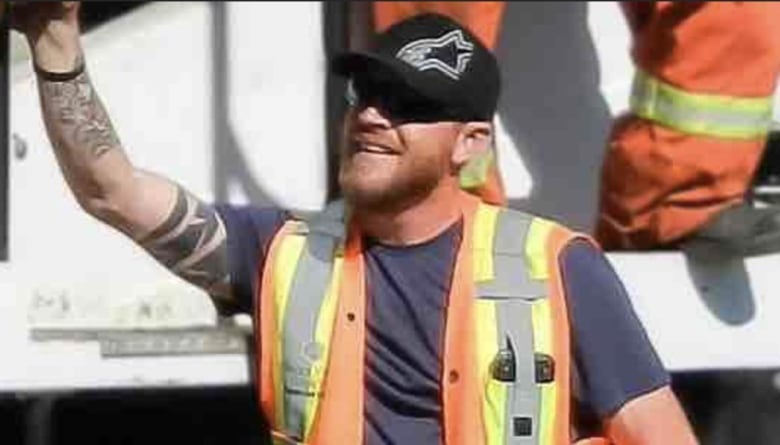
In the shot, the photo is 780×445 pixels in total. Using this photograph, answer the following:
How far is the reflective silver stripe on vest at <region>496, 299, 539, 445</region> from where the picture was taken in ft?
13.0

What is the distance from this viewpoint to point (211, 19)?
5059 millimetres

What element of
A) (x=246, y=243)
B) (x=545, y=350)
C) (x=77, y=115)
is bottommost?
(x=545, y=350)

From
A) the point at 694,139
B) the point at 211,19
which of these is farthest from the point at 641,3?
the point at 211,19

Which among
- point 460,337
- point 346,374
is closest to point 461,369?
point 460,337

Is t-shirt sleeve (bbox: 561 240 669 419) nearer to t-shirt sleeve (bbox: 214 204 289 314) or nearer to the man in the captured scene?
the man

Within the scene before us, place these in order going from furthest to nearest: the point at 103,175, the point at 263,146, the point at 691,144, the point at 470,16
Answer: the point at 263,146 → the point at 470,16 → the point at 691,144 → the point at 103,175

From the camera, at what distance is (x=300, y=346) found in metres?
4.01

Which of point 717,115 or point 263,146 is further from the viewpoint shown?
point 263,146

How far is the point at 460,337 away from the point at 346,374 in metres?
0.16

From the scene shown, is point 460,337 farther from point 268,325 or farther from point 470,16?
point 470,16

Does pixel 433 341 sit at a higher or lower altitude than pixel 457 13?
lower

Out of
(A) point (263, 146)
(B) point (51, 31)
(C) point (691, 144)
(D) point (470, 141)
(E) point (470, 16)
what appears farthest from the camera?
(A) point (263, 146)

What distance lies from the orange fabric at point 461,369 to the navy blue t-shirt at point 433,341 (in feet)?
0.05

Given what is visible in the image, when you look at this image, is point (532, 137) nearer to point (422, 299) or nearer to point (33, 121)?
point (33, 121)
